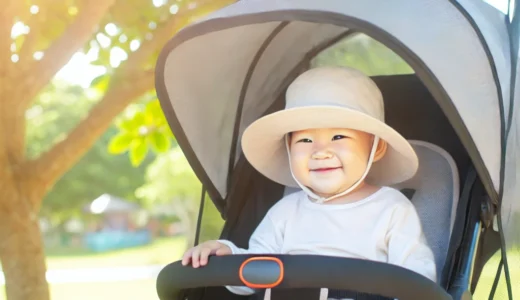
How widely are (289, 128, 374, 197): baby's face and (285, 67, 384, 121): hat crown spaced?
0.26 feet

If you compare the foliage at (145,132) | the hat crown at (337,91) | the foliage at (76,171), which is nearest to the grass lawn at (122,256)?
the foliage at (76,171)

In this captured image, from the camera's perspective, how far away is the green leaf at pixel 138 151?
292 centimetres

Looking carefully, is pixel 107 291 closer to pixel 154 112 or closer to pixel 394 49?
pixel 154 112

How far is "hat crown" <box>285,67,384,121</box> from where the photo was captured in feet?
6.02

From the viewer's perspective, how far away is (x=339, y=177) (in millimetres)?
1813

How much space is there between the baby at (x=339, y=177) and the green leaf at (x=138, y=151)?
3.48 ft

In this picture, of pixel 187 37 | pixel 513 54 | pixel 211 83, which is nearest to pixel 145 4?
pixel 211 83

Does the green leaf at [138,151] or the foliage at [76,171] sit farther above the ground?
the foliage at [76,171]

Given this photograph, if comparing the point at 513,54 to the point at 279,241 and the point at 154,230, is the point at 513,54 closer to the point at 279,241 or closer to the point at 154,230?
the point at 279,241

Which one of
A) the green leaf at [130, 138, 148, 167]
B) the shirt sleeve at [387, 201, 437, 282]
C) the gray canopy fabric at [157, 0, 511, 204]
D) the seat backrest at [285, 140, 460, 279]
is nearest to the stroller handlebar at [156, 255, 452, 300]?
the shirt sleeve at [387, 201, 437, 282]

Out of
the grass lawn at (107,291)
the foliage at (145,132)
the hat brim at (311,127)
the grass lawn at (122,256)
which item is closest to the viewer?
the hat brim at (311,127)

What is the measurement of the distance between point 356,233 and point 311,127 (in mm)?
314

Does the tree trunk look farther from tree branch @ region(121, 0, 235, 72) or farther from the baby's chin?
the baby's chin

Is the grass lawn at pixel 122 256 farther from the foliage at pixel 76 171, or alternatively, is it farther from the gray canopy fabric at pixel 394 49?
the gray canopy fabric at pixel 394 49
